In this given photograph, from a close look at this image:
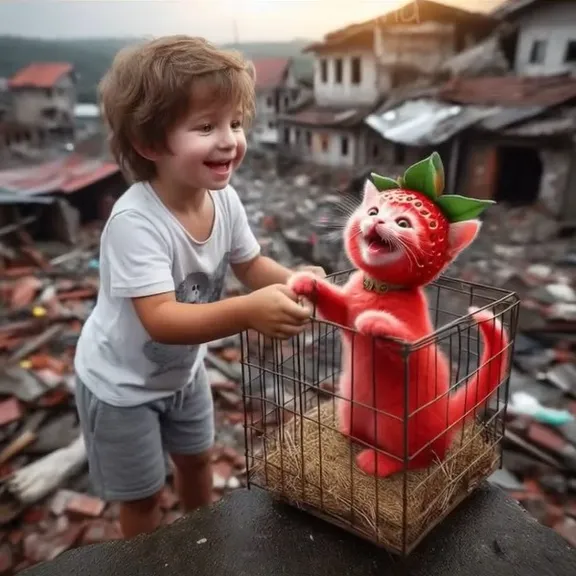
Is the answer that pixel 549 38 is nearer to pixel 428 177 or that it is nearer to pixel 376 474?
pixel 428 177

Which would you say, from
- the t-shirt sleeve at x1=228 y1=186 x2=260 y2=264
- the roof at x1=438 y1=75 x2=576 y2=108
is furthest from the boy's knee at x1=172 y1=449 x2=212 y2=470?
the roof at x1=438 y1=75 x2=576 y2=108

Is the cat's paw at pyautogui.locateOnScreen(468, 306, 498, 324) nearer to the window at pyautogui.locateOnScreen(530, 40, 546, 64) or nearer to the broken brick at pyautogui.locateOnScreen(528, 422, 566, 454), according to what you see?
the broken brick at pyautogui.locateOnScreen(528, 422, 566, 454)

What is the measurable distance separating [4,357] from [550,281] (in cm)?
275

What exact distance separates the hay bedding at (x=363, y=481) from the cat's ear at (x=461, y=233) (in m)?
0.35

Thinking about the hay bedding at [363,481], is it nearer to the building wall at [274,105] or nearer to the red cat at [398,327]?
the red cat at [398,327]

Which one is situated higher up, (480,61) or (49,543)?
(480,61)

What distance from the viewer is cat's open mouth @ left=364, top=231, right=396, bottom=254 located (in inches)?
33.0

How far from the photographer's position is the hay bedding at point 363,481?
33.9 inches

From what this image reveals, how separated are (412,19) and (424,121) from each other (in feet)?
2.12

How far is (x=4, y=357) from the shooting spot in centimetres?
255

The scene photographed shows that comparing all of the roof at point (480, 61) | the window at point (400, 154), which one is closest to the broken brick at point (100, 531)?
the window at point (400, 154)

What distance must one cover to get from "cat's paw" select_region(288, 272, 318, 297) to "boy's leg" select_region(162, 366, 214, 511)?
0.45 m

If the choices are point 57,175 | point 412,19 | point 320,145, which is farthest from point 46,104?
point 412,19

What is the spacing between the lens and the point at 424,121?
3094 millimetres
